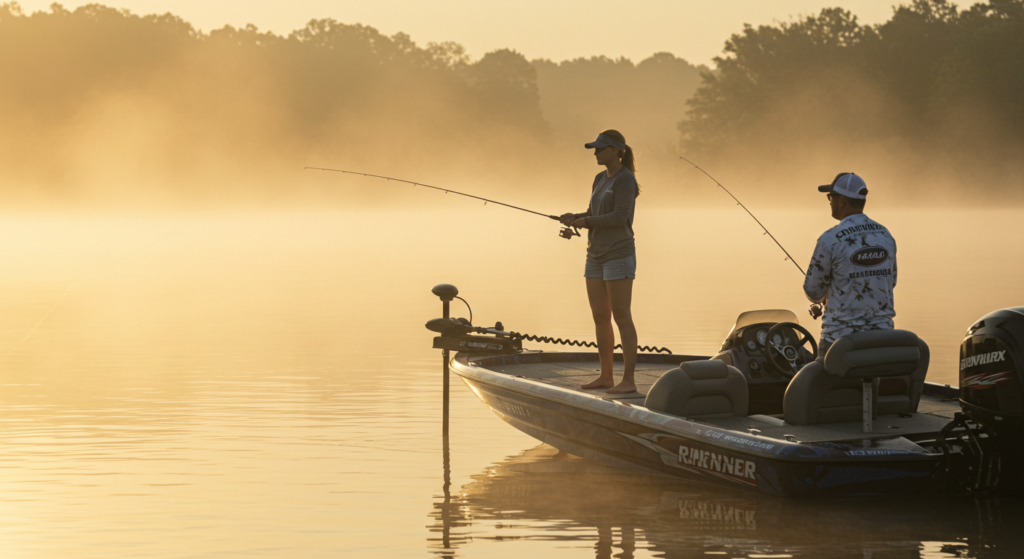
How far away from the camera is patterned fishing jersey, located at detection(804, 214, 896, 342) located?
22.2 ft

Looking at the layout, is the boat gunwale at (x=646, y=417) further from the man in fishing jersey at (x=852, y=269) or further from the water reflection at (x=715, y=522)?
the man in fishing jersey at (x=852, y=269)

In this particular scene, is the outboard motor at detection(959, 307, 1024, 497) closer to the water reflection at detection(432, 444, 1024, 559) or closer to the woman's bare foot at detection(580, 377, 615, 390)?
the water reflection at detection(432, 444, 1024, 559)

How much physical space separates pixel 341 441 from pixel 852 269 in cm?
405

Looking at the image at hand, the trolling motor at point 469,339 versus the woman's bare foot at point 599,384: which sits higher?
the trolling motor at point 469,339

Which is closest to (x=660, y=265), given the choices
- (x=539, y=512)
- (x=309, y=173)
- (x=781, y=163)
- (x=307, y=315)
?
(x=307, y=315)

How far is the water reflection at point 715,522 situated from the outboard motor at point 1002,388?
0.33 m

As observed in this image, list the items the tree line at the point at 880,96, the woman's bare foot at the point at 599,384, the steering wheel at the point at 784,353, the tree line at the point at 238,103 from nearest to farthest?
the steering wheel at the point at 784,353, the woman's bare foot at the point at 599,384, the tree line at the point at 880,96, the tree line at the point at 238,103

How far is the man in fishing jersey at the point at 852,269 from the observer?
6758mm

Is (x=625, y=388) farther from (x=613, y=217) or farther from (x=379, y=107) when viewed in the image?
(x=379, y=107)

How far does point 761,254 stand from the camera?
35969 millimetres

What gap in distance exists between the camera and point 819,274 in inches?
270

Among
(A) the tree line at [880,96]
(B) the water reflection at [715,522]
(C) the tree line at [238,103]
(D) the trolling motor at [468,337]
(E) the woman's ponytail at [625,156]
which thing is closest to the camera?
(B) the water reflection at [715,522]

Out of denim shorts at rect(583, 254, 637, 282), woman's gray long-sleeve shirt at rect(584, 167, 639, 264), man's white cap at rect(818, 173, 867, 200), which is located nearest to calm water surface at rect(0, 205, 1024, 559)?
denim shorts at rect(583, 254, 637, 282)

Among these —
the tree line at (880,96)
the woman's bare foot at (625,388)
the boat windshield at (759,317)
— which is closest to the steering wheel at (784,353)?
the boat windshield at (759,317)
